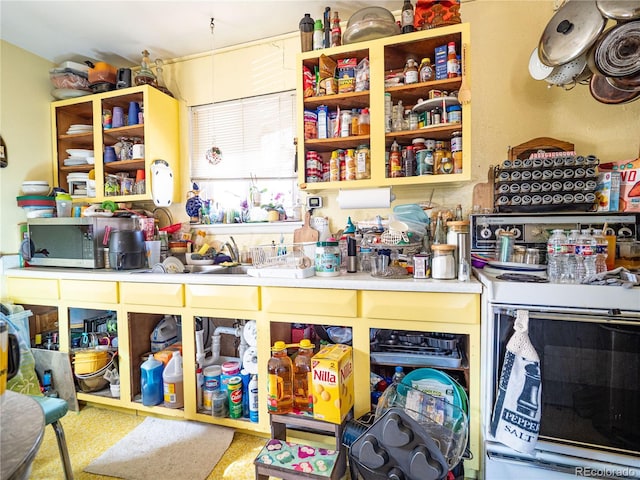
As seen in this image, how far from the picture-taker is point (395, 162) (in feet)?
5.97

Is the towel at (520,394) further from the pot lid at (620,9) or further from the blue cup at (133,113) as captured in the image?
the blue cup at (133,113)

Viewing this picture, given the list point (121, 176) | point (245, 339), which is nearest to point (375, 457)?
point (245, 339)

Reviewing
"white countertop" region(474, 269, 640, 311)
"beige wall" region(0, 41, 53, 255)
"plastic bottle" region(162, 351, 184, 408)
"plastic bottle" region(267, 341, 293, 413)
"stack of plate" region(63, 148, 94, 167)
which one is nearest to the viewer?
"white countertop" region(474, 269, 640, 311)

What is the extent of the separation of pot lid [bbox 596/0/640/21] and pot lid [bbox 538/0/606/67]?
0.10 feet

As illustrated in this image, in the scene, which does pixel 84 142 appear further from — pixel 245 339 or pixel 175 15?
pixel 245 339

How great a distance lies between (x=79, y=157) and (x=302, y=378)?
264cm

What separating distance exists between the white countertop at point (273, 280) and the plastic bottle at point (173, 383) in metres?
0.51

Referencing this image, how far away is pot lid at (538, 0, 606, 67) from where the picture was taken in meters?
1.34

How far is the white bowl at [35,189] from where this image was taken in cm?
240

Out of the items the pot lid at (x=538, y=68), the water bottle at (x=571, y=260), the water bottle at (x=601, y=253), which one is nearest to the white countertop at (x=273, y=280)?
the water bottle at (x=571, y=260)

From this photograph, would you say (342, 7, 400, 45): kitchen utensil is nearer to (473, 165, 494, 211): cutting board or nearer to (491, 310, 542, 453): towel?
(473, 165, 494, 211): cutting board

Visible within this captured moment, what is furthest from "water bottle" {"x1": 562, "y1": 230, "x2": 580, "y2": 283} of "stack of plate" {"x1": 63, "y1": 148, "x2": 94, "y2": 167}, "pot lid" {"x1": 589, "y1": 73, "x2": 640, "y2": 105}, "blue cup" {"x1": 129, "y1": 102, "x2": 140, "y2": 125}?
"stack of plate" {"x1": 63, "y1": 148, "x2": 94, "y2": 167}

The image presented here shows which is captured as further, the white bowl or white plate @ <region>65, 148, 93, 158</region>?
white plate @ <region>65, 148, 93, 158</region>

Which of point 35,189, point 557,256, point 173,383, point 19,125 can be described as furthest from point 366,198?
point 19,125
